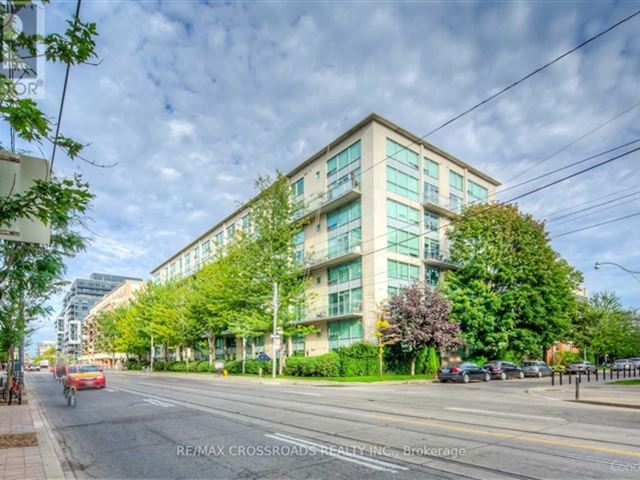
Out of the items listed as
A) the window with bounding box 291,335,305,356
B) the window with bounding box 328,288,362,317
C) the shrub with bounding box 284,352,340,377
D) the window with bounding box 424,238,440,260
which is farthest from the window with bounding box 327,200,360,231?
the shrub with bounding box 284,352,340,377

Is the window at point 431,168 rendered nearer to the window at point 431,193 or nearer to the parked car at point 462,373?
the window at point 431,193

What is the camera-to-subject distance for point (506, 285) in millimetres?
39344

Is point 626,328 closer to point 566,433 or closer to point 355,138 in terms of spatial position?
point 355,138

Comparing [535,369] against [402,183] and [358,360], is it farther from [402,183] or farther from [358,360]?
[402,183]

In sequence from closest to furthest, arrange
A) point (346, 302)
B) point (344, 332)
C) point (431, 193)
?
point (346, 302) → point (344, 332) → point (431, 193)

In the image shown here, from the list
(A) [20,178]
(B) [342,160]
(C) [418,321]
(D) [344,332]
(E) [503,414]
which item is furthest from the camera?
(B) [342,160]

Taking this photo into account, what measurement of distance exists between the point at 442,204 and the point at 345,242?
38.6ft

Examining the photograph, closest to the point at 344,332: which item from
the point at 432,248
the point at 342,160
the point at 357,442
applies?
the point at 432,248

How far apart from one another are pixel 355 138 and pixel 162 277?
72.1 metres

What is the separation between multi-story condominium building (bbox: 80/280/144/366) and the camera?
10644 cm

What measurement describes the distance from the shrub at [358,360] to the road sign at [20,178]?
94.1 feet

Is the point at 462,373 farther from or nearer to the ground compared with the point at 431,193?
nearer to the ground

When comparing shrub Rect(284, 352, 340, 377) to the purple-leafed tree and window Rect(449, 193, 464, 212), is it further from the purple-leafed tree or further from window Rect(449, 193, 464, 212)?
window Rect(449, 193, 464, 212)

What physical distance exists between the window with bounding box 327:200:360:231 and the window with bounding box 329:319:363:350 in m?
9.04
